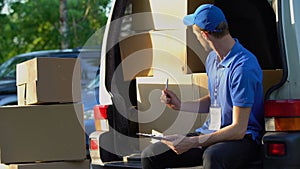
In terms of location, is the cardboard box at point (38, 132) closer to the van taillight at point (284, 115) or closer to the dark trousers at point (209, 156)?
the dark trousers at point (209, 156)

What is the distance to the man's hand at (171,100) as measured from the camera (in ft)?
17.3

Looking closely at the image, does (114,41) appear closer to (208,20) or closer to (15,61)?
(208,20)

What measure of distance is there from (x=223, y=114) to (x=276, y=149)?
0.45 metres

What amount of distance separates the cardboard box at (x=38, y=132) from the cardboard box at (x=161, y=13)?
1002mm

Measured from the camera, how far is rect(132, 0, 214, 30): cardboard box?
5.90 m

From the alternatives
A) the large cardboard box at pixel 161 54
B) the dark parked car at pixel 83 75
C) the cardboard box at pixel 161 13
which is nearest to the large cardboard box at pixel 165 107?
the large cardboard box at pixel 161 54

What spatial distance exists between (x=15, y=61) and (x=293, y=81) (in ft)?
30.2

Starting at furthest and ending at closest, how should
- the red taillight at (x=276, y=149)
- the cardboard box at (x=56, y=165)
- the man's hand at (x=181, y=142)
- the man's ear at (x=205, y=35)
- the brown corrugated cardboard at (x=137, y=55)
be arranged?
the brown corrugated cardboard at (x=137, y=55) → the cardboard box at (x=56, y=165) → the man's ear at (x=205, y=35) → the man's hand at (x=181, y=142) → the red taillight at (x=276, y=149)

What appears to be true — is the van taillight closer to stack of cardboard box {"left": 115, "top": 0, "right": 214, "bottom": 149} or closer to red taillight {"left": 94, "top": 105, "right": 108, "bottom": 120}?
stack of cardboard box {"left": 115, "top": 0, "right": 214, "bottom": 149}

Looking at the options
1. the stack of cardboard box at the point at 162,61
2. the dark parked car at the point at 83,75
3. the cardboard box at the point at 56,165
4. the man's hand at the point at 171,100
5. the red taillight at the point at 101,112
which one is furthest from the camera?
the dark parked car at the point at 83,75

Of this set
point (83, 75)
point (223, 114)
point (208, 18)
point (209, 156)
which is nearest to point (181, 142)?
point (209, 156)

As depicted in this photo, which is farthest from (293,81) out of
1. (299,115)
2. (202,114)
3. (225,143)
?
(202,114)

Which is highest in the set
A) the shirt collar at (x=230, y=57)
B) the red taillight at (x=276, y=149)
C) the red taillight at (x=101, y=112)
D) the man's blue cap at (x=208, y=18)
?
the man's blue cap at (x=208, y=18)

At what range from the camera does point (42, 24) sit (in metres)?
19.9
